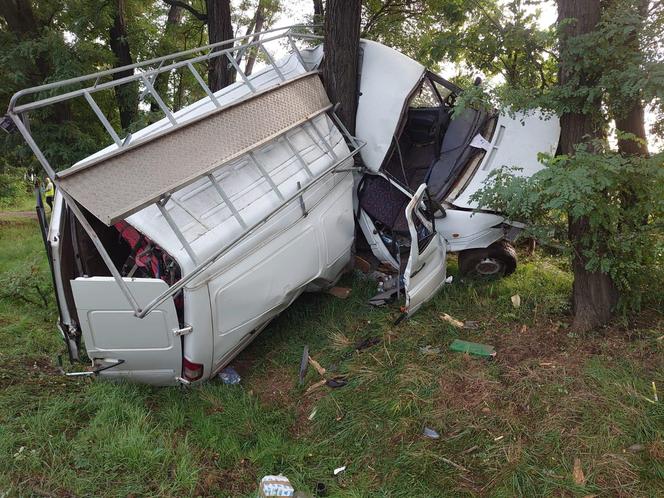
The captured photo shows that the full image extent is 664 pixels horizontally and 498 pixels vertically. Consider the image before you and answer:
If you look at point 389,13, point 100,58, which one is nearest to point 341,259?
point 100,58

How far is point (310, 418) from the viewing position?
3770 millimetres

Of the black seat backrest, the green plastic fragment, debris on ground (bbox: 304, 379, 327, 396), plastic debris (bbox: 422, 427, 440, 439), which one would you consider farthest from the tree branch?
plastic debris (bbox: 422, 427, 440, 439)

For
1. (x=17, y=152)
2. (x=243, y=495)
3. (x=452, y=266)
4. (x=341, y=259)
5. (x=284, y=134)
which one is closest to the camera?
(x=243, y=495)

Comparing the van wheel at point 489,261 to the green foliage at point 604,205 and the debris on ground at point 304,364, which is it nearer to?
the green foliage at point 604,205

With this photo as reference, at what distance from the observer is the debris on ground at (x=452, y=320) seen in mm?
4436

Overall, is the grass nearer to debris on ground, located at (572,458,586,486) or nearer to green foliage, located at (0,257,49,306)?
debris on ground, located at (572,458,586,486)

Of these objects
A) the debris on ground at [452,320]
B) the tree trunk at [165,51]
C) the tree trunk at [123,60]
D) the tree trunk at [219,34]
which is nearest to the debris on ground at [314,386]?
the debris on ground at [452,320]

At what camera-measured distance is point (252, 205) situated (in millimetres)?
4027

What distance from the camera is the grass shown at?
2.94 m

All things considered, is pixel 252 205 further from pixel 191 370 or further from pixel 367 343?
pixel 367 343

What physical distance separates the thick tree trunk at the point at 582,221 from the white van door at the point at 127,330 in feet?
10.5

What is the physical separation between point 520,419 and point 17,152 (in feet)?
26.8

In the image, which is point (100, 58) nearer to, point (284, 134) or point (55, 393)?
point (284, 134)

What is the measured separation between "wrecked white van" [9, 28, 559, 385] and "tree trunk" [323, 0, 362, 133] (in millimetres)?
149
